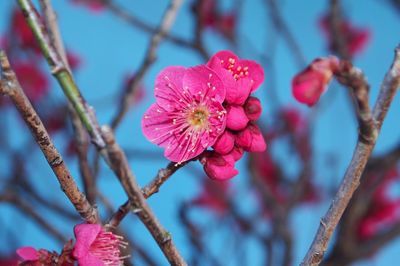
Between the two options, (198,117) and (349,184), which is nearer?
(349,184)

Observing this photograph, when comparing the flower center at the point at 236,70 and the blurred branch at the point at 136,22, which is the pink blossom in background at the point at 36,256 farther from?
the blurred branch at the point at 136,22

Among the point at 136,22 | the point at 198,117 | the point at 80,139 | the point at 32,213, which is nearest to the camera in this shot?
the point at 198,117

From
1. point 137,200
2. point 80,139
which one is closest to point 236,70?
point 137,200

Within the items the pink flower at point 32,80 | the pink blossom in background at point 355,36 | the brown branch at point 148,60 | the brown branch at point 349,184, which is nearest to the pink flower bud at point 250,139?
the brown branch at point 349,184

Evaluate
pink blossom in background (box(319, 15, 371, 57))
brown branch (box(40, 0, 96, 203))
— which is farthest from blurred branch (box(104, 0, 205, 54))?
pink blossom in background (box(319, 15, 371, 57))

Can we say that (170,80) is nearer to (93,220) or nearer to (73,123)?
(93,220)

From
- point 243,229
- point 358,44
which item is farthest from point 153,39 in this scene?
point 358,44

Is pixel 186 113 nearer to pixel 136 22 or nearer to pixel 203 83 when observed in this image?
pixel 203 83

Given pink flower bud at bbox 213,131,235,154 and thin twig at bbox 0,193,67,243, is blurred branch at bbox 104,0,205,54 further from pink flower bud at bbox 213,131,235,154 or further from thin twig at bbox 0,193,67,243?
pink flower bud at bbox 213,131,235,154
